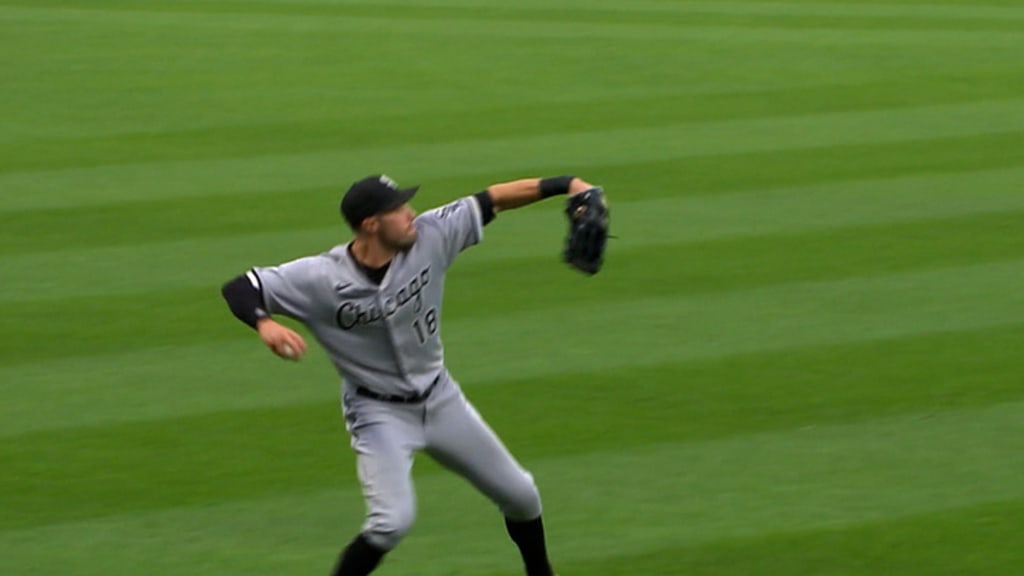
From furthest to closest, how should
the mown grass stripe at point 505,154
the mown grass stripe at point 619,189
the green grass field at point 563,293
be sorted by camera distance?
1. the mown grass stripe at point 505,154
2. the mown grass stripe at point 619,189
3. the green grass field at point 563,293

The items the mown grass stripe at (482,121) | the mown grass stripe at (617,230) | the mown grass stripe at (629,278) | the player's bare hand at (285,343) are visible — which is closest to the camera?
the player's bare hand at (285,343)

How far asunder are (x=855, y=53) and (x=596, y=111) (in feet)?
12.8

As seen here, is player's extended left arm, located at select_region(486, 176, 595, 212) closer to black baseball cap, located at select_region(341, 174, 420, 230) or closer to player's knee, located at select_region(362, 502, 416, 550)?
black baseball cap, located at select_region(341, 174, 420, 230)

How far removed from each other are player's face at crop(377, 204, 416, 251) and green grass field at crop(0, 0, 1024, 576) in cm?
131

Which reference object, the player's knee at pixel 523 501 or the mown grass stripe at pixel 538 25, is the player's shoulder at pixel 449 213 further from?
the mown grass stripe at pixel 538 25

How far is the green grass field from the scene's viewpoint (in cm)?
770

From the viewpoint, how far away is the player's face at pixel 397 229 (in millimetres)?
6562

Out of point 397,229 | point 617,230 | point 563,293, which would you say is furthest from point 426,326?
point 617,230

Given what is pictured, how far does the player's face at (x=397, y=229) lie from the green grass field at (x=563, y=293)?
131cm

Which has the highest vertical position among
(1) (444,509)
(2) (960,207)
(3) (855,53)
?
(3) (855,53)

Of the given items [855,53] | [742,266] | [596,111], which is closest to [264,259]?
[742,266]

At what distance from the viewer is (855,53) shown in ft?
63.1

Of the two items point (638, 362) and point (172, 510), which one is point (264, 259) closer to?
point (638, 362)

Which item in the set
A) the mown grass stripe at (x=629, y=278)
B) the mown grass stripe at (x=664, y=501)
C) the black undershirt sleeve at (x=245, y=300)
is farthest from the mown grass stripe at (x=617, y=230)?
the black undershirt sleeve at (x=245, y=300)
